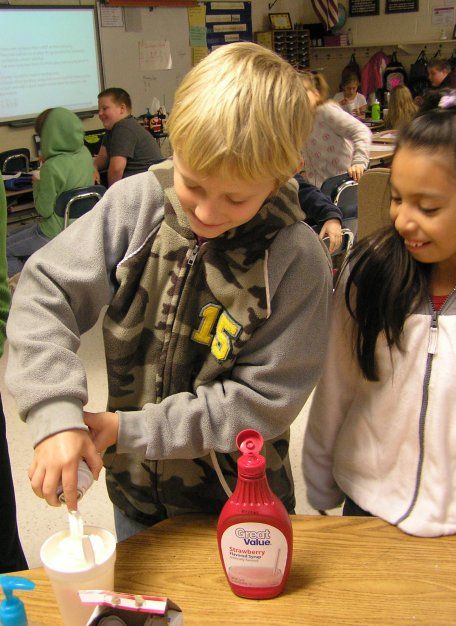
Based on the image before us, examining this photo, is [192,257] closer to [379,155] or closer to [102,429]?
[102,429]

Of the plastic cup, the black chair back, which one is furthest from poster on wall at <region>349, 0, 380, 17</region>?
the plastic cup

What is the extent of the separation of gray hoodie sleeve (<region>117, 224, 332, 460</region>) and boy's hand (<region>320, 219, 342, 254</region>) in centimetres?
169

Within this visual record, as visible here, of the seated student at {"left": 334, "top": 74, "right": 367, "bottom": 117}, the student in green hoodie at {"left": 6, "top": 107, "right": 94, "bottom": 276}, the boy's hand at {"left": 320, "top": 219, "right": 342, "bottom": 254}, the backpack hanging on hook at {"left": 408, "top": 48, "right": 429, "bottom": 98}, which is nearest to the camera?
the boy's hand at {"left": 320, "top": 219, "right": 342, "bottom": 254}

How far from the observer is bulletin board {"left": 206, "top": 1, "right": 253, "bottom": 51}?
6.83 meters

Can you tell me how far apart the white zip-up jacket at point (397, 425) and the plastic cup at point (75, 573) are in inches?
18.1

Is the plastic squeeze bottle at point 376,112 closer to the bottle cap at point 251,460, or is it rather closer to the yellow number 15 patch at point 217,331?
the yellow number 15 patch at point 217,331

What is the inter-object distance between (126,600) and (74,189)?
3510 millimetres

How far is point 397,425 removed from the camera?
992mm

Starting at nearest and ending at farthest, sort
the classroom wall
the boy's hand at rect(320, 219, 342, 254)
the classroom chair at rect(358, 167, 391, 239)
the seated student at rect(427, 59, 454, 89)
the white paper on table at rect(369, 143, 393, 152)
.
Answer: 1. the boy's hand at rect(320, 219, 342, 254)
2. the classroom chair at rect(358, 167, 391, 239)
3. the white paper on table at rect(369, 143, 393, 152)
4. the classroom wall
5. the seated student at rect(427, 59, 454, 89)

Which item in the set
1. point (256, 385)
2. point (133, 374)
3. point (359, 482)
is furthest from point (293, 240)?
point (359, 482)

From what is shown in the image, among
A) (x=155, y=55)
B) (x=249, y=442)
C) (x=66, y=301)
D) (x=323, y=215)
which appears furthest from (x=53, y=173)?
(x=249, y=442)

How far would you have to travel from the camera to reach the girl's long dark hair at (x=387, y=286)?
0.96 metres

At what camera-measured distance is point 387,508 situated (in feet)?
3.28

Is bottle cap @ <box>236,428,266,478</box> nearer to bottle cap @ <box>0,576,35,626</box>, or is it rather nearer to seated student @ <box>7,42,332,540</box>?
seated student @ <box>7,42,332,540</box>
